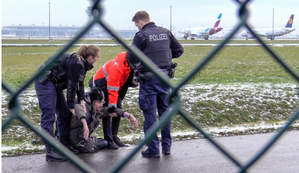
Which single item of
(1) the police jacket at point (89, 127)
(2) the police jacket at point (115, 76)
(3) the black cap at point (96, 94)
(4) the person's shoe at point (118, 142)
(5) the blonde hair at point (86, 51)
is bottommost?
(4) the person's shoe at point (118, 142)

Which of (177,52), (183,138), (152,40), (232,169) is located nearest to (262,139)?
(183,138)

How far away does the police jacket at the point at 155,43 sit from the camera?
4570 mm

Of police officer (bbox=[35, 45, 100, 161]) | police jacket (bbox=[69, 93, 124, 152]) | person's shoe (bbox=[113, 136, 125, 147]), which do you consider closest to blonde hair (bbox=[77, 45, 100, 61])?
police officer (bbox=[35, 45, 100, 161])

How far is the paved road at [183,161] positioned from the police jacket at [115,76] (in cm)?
72

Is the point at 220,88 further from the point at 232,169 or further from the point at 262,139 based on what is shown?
the point at 232,169

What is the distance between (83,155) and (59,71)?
1.16 m

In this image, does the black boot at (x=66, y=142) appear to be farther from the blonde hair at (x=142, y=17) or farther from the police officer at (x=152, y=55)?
the blonde hair at (x=142, y=17)

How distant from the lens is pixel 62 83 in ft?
14.9

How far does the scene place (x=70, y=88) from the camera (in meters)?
4.43

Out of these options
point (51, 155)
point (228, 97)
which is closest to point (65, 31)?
point (228, 97)

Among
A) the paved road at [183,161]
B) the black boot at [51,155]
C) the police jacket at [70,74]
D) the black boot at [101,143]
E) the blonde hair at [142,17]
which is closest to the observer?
the police jacket at [70,74]

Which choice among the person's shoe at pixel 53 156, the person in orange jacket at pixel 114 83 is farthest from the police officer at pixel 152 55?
the person's shoe at pixel 53 156

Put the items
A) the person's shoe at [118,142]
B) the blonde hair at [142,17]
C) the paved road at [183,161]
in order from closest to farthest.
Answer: the paved road at [183,161] < the blonde hair at [142,17] < the person's shoe at [118,142]

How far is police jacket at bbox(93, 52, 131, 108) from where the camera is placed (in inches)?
192
